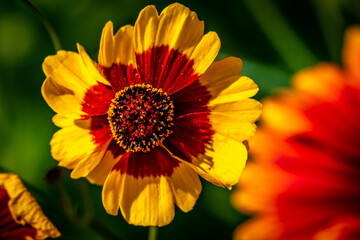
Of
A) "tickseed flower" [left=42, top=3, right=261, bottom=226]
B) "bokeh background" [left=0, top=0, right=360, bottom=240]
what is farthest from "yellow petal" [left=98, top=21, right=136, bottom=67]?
"bokeh background" [left=0, top=0, right=360, bottom=240]

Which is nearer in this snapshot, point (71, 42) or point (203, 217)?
point (203, 217)

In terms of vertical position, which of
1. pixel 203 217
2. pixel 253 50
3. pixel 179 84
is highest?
pixel 253 50

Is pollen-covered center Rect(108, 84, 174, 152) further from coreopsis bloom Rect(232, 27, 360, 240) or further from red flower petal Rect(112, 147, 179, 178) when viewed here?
coreopsis bloom Rect(232, 27, 360, 240)

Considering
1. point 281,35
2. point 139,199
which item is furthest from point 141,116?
point 281,35

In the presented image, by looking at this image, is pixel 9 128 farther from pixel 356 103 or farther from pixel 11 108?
pixel 356 103

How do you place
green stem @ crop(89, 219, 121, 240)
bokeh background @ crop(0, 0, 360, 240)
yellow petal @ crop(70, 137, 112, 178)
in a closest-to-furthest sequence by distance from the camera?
yellow petal @ crop(70, 137, 112, 178) < green stem @ crop(89, 219, 121, 240) < bokeh background @ crop(0, 0, 360, 240)

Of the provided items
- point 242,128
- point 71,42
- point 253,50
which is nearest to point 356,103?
point 242,128

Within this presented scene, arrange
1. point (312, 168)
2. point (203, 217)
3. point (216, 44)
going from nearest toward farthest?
point (216, 44) → point (312, 168) → point (203, 217)

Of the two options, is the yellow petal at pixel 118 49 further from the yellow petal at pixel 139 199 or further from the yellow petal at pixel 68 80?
the yellow petal at pixel 139 199
